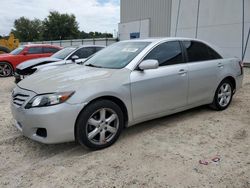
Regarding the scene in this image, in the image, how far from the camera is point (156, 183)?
9.29 feet

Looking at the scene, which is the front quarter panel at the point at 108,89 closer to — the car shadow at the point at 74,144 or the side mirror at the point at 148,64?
the side mirror at the point at 148,64

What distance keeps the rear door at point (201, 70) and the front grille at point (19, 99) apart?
268 centimetres

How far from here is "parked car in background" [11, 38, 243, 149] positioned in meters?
3.27

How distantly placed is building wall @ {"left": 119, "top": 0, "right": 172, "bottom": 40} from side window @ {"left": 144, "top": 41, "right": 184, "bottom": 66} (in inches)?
644

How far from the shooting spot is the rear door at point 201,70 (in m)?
4.61

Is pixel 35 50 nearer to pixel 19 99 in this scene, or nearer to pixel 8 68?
pixel 8 68

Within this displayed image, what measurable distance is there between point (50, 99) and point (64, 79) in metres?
0.48

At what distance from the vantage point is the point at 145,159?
334 centimetres

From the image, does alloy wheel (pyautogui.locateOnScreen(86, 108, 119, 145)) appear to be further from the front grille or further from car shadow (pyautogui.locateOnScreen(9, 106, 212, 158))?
the front grille

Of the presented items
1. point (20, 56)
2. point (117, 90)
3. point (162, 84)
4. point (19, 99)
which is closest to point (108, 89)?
point (117, 90)

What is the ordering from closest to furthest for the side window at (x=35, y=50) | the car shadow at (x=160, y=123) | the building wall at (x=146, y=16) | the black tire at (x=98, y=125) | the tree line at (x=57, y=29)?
1. the black tire at (x=98, y=125)
2. the car shadow at (x=160, y=123)
3. the side window at (x=35, y=50)
4. the building wall at (x=146, y=16)
5. the tree line at (x=57, y=29)

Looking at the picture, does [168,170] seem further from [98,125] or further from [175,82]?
[175,82]

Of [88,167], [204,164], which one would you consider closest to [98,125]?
[88,167]

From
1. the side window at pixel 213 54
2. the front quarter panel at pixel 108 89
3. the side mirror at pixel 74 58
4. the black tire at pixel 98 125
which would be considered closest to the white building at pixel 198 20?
the side window at pixel 213 54
